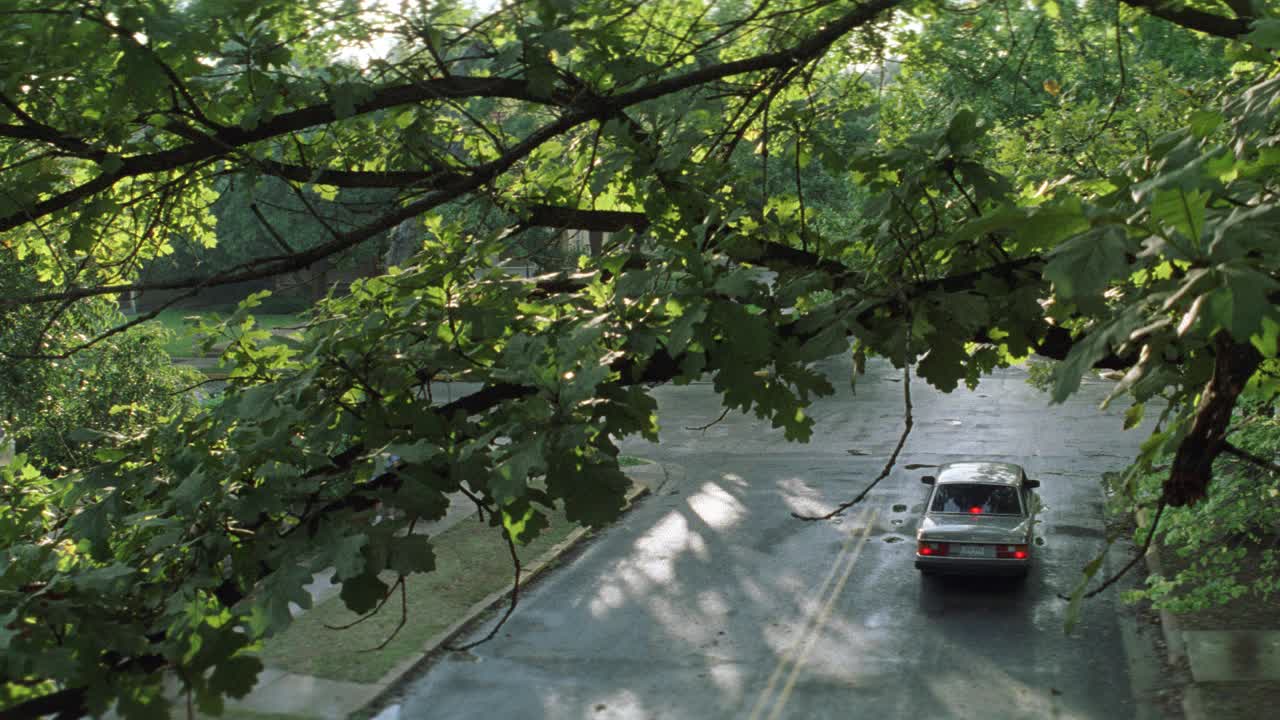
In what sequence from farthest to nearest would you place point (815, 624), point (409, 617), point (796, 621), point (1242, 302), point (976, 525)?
1. point (976, 525)
2. point (409, 617)
3. point (796, 621)
4. point (815, 624)
5. point (1242, 302)

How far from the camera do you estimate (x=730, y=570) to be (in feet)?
58.5

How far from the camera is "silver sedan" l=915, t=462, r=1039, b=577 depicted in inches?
629

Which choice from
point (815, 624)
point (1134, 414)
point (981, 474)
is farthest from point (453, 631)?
point (1134, 414)

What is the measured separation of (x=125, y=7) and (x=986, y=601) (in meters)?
14.1

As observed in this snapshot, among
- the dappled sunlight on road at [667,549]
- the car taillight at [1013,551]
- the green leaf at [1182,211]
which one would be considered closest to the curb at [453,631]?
the dappled sunlight on road at [667,549]

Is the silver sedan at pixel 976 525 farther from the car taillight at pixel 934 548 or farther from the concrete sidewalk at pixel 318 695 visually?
the concrete sidewalk at pixel 318 695

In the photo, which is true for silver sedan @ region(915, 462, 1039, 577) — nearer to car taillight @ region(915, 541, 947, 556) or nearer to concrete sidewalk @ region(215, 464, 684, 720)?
car taillight @ region(915, 541, 947, 556)

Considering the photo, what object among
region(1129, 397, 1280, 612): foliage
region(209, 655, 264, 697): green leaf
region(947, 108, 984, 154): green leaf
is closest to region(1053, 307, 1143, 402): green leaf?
region(947, 108, 984, 154): green leaf

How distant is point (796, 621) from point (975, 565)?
2772mm

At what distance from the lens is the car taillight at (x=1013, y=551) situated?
52.2 feet

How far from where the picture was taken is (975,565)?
16.0 metres

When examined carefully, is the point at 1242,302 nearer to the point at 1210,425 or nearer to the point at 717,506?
the point at 1210,425

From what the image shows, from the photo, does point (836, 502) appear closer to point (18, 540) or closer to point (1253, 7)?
point (1253, 7)

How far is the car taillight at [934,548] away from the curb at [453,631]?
4.20 m
